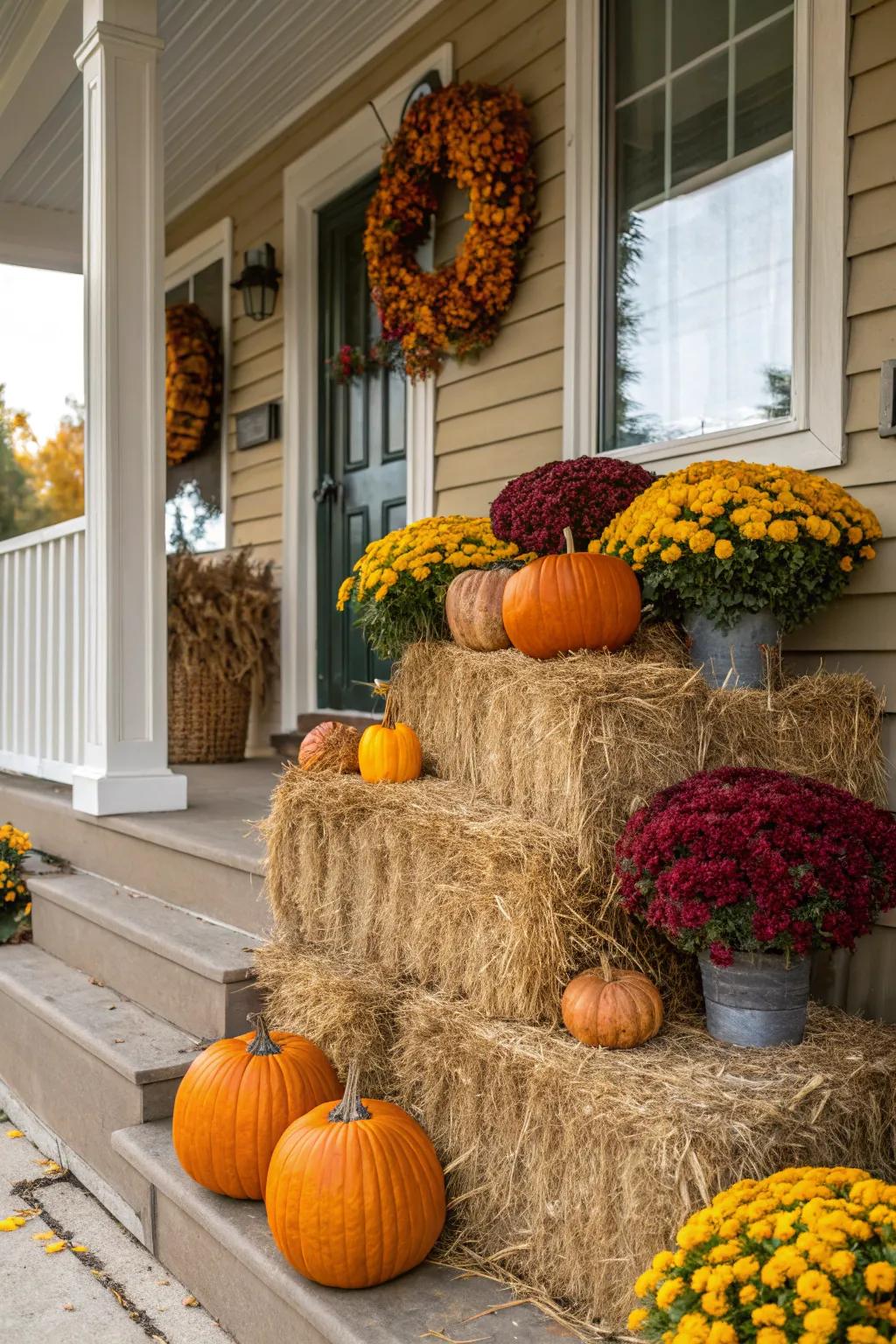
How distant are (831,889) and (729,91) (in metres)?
2.38

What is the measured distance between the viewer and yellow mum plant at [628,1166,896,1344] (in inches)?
49.5

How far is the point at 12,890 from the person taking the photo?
3.67 meters

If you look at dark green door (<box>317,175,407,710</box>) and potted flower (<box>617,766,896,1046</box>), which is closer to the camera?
potted flower (<box>617,766,896,1046</box>)

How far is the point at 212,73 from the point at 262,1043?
4266 mm

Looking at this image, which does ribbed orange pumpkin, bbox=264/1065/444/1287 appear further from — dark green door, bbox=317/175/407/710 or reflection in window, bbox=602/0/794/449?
dark green door, bbox=317/175/407/710

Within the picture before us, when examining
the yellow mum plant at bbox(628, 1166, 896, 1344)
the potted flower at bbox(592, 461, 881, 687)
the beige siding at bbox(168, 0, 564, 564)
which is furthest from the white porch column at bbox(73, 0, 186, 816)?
the yellow mum plant at bbox(628, 1166, 896, 1344)

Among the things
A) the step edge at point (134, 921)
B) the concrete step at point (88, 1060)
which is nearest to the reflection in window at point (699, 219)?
the step edge at point (134, 921)

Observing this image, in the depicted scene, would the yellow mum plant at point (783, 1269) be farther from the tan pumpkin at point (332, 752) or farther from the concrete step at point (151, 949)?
the tan pumpkin at point (332, 752)

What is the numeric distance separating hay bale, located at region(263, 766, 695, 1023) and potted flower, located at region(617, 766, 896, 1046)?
0.13 meters

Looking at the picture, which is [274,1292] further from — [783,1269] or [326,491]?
[326,491]

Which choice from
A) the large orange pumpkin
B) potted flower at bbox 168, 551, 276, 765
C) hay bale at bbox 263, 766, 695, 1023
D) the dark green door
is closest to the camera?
hay bale at bbox 263, 766, 695, 1023

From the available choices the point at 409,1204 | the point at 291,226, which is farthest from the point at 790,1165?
the point at 291,226

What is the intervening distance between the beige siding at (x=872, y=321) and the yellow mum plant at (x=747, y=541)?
0.34ft

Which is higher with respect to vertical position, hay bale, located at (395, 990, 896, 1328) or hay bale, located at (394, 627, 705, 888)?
hay bale, located at (394, 627, 705, 888)
